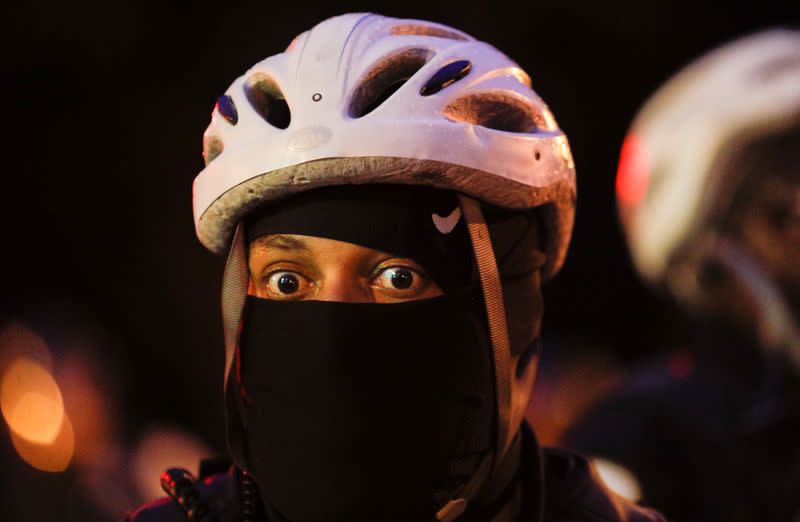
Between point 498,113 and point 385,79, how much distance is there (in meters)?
0.37

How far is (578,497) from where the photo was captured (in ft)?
9.43

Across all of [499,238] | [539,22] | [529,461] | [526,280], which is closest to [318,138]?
[499,238]

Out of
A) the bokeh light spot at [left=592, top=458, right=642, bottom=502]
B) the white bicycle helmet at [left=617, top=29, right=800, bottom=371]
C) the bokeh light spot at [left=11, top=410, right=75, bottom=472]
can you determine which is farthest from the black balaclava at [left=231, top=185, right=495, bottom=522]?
the bokeh light spot at [left=11, top=410, right=75, bottom=472]

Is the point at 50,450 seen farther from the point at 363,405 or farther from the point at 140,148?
the point at 363,405

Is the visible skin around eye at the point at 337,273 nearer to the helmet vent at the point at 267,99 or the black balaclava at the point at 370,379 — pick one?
the black balaclava at the point at 370,379

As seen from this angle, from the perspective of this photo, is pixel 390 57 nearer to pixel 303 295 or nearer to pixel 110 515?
pixel 303 295

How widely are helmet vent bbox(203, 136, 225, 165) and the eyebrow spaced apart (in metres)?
0.44

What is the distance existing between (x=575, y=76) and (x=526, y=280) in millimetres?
6175

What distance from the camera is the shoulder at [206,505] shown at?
110 inches

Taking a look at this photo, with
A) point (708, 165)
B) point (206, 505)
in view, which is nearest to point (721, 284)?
point (708, 165)

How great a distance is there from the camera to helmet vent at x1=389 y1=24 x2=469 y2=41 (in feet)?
9.60

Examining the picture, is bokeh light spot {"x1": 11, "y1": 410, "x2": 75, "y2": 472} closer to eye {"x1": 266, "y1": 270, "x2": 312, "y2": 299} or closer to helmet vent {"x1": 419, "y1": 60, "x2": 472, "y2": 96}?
eye {"x1": 266, "y1": 270, "x2": 312, "y2": 299}

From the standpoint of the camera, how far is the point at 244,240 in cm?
281

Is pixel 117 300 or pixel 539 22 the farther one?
pixel 539 22
